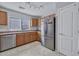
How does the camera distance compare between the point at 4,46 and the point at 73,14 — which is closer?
the point at 73,14

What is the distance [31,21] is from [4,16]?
3063 mm

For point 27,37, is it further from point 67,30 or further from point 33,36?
point 67,30

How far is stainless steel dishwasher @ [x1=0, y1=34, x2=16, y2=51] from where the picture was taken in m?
4.74

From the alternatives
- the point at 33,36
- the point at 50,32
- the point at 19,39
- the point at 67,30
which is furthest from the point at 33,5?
the point at 33,36

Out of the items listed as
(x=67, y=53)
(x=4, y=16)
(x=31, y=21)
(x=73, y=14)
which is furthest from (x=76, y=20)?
(x=31, y=21)

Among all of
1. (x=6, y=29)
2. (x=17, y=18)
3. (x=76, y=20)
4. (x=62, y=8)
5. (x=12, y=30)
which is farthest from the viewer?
(x=17, y=18)

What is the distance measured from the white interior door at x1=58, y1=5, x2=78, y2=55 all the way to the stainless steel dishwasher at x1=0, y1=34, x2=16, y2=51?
2427 millimetres

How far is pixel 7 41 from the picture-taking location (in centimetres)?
507

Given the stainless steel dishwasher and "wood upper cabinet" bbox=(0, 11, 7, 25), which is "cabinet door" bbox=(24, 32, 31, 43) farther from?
"wood upper cabinet" bbox=(0, 11, 7, 25)

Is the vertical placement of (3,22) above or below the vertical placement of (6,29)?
above

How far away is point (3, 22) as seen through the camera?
17.8 feet

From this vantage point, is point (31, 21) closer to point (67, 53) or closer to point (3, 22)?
point (3, 22)

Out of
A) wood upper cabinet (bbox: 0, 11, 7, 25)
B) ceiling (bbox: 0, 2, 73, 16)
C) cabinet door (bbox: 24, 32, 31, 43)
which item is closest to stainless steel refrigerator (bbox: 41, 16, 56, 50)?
ceiling (bbox: 0, 2, 73, 16)

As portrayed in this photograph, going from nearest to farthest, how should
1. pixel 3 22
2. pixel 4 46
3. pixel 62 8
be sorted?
1. pixel 62 8
2. pixel 4 46
3. pixel 3 22
